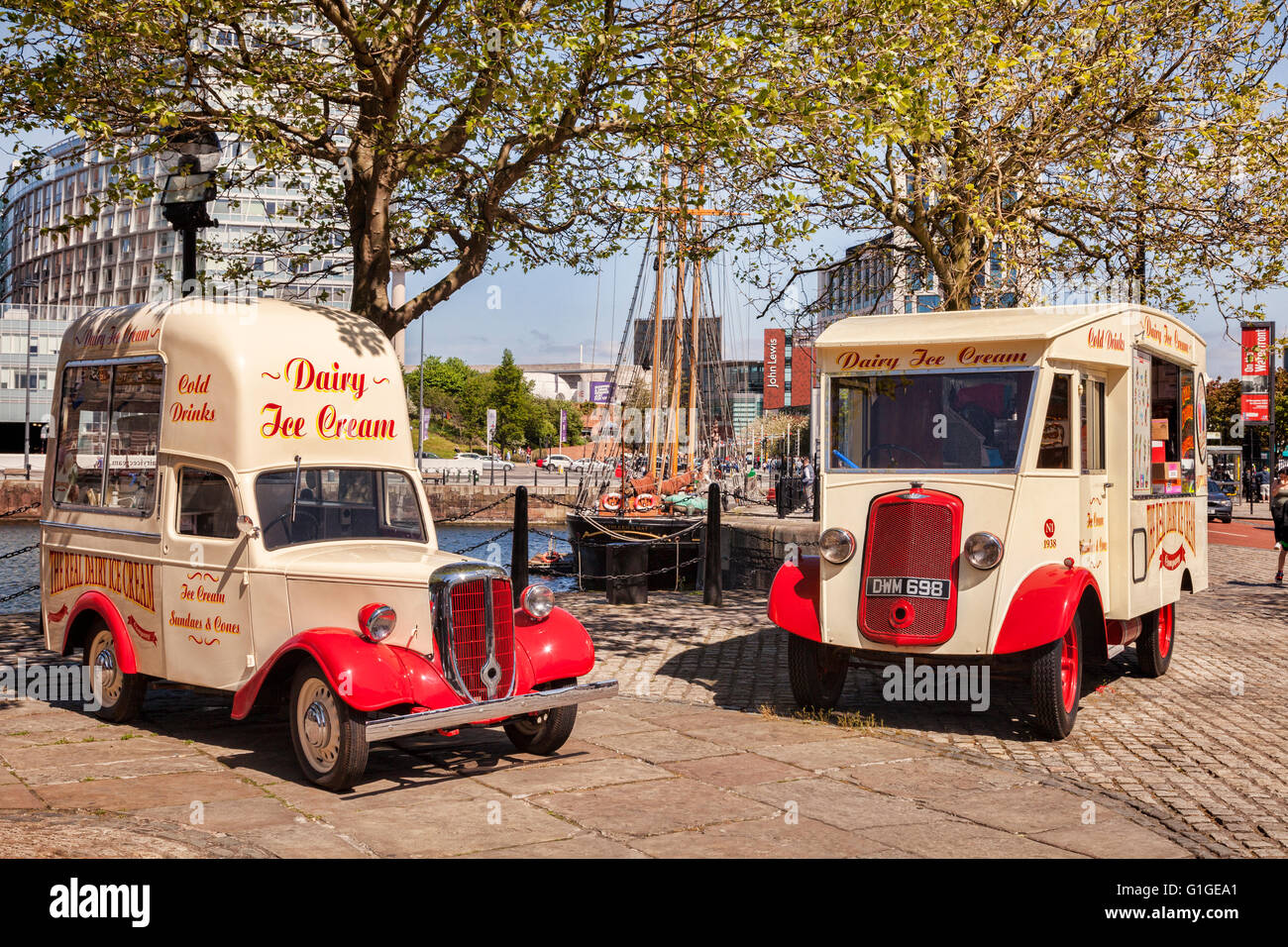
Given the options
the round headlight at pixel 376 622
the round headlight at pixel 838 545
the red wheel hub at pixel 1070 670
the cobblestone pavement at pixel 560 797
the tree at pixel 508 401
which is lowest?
the cobblestone pavement at pixel 560 797

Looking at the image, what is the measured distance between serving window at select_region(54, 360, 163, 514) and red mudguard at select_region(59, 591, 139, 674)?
0.67 metres

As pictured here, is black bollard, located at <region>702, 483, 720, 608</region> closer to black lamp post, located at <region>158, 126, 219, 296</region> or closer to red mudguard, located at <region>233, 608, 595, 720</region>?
black lamp post, located at <region>158, 126, 219, 296</region>

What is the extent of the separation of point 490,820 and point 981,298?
11.7 m

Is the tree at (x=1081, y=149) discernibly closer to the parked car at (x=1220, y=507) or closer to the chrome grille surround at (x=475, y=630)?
the chrome grille surround at (x=475, y=630)

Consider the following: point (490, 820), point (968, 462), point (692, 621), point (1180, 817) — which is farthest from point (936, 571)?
point (692, 621)

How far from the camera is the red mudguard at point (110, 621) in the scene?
8773 mm

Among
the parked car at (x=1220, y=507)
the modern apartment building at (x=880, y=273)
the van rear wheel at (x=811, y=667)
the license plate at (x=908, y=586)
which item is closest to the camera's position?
the license plate at (x=908, y=586)

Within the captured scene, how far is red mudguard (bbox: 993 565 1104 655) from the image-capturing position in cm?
834

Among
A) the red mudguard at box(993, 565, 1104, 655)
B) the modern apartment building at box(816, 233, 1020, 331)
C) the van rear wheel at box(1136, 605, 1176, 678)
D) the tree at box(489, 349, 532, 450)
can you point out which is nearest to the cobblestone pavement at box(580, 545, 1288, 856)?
the van rear wheel at box(1136, 605, 1176, 678)

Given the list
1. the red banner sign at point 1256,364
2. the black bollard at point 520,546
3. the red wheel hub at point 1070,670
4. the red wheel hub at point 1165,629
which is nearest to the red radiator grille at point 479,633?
the red wheel hub at point 1070,670

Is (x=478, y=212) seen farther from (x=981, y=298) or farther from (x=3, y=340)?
(x=3, y=340)

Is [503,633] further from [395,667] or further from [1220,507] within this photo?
[1220,507]

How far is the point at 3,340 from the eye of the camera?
89.6 meters

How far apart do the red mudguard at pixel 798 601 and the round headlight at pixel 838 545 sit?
0.36 meters
